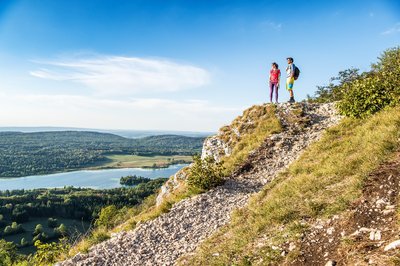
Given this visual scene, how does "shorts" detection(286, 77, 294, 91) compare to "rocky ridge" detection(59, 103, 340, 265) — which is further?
"shorts" detection(286, 77, 294, 91)

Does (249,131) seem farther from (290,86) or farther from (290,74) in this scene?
(290,74)

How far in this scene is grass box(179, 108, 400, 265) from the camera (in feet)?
27.7

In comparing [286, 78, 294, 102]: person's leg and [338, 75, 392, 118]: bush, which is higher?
[286, 78, 294, 102]: person's leg

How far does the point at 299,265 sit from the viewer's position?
6867 mm

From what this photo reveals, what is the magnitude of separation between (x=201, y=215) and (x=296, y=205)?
5.24 metres

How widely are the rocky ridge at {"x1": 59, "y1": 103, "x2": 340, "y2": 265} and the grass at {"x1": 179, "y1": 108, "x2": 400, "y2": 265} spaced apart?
119 centimetres

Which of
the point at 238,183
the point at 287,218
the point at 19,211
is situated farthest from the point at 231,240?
the point at 19,211

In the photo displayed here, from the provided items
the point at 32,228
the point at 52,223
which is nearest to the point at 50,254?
the point at 52,223

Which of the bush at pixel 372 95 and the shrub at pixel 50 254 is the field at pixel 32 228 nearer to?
the shrub at pixel 50 254

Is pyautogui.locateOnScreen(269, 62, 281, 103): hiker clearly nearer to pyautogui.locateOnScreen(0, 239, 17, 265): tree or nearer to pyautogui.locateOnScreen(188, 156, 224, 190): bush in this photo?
pyautogui.locateOnScreen(188, 156, 224, 190): bush

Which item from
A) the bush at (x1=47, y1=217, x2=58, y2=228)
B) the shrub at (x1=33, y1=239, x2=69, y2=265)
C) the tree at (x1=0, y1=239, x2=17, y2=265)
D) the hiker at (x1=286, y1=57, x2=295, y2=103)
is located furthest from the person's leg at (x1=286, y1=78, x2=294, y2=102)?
the bush at (x1=47, y1=217, x2=58, y2=228)

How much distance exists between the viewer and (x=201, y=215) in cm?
1395

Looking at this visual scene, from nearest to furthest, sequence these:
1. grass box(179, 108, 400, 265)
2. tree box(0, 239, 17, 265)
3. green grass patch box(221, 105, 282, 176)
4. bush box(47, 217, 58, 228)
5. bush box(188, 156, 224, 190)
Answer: grass box(179, 108, 400, 265) → bush box(188, 156, 224, 190) → green grass patch box(221, 105, 282, 176) → tree box(0, 239, 17, 265) → bush box(47, 217, 58, 228)

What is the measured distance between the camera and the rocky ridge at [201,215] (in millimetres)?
11391
